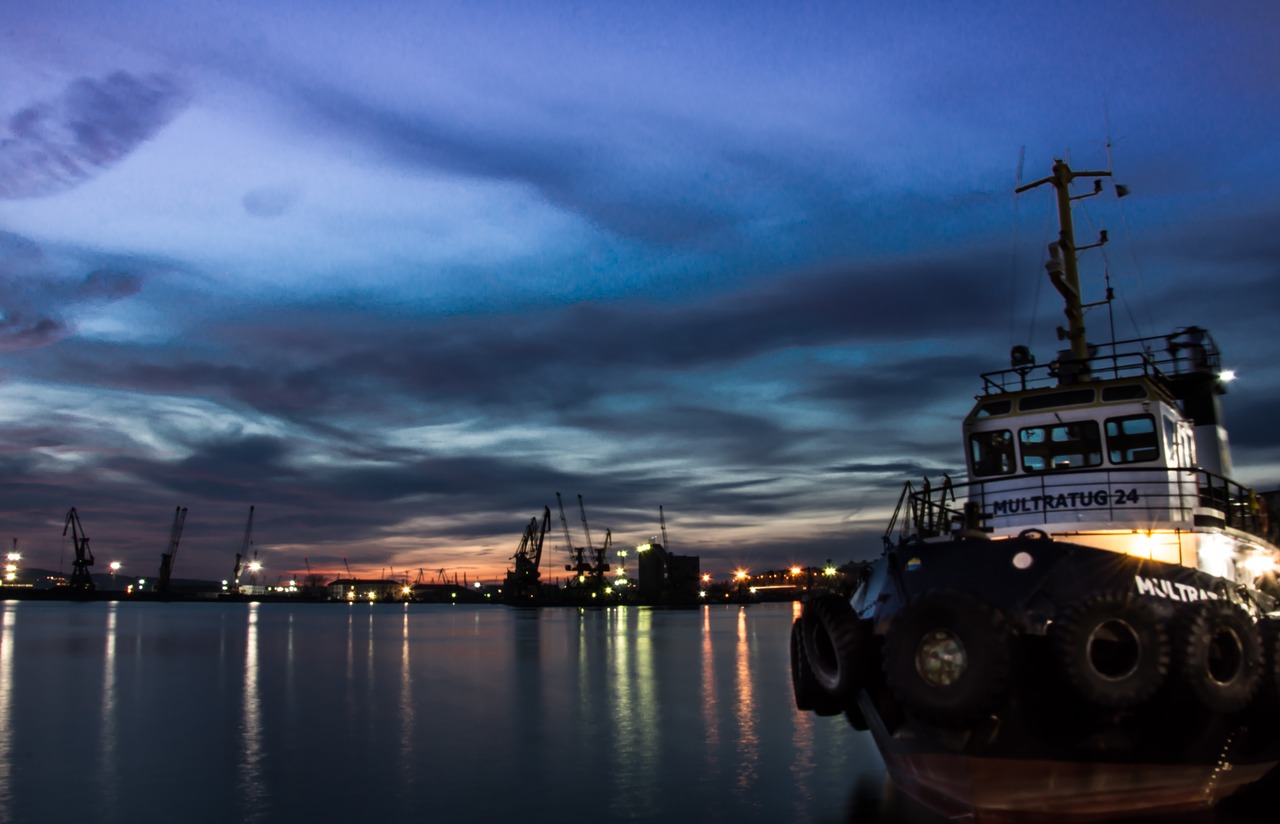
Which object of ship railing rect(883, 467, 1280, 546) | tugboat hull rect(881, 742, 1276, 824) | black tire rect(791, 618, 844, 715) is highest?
ship railing rect(883, 467, 1280, 546)

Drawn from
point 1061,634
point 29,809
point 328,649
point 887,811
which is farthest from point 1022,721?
point 328,649

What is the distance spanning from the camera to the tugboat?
1343 centimetres

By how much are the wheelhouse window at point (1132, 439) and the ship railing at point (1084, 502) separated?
334mm

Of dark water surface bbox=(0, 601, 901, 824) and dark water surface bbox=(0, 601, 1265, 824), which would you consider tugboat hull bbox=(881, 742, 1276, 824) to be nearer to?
dark water surface bbox=(0, 601, 1265, 824)

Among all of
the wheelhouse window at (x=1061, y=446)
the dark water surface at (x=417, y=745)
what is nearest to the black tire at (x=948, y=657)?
the wheelhouse window at (x=1061, y=446)

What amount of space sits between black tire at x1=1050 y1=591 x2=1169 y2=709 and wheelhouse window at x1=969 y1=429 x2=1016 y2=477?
179 inches

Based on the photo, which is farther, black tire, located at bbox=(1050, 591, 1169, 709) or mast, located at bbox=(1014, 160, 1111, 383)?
mast, located at bbox=(1014, 160, 1111, 383)

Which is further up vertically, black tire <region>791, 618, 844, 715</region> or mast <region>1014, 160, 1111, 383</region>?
mast <region>1014, 160, 1111, 383</region>

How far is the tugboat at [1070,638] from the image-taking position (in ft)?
44.1

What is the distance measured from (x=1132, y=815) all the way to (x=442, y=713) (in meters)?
25.3


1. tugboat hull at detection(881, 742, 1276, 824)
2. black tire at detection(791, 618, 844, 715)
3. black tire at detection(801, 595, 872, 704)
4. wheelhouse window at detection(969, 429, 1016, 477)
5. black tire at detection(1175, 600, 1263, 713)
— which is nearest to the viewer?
black tire at detection(1175, 600, 1263, 713)

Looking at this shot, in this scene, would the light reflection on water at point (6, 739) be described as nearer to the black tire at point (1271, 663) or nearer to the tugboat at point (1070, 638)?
the tugboat at point (1070, 638)

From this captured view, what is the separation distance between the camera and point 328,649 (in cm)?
7506

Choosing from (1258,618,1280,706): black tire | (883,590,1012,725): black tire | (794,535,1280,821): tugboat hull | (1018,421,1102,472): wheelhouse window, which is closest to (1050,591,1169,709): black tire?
(794,535,1280,821): tugboat hull
